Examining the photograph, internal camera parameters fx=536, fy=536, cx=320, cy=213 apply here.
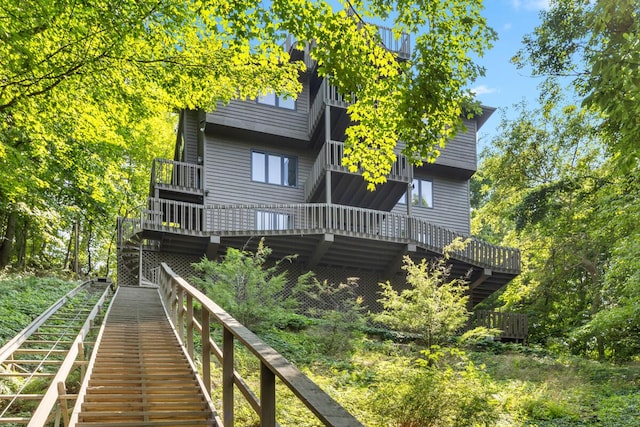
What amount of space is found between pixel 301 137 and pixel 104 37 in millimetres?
13224

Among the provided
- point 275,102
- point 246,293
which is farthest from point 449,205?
point 246,293

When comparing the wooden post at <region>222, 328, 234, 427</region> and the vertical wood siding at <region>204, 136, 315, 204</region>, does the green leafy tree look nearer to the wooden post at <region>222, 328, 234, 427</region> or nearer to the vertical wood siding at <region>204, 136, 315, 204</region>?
the wooden post at <region>222, 328, 234, 427</region>

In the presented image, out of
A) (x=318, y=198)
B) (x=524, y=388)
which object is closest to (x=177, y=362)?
(x=524, y=388)

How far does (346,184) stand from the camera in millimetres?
20891

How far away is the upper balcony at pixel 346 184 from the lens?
19781 mm

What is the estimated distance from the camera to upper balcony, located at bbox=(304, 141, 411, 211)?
64.9 ft

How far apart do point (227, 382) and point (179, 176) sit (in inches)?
690

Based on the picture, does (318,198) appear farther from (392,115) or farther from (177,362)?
(177,362)

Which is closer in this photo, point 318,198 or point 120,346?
point 120,346

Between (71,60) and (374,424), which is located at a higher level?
(71,60)

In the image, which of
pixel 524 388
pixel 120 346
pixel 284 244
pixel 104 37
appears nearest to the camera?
pixel 120 346

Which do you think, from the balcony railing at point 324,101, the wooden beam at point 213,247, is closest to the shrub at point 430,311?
the wooden beam at point 213,247

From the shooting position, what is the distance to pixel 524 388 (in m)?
10.7

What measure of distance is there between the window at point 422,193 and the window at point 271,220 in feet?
20.9
